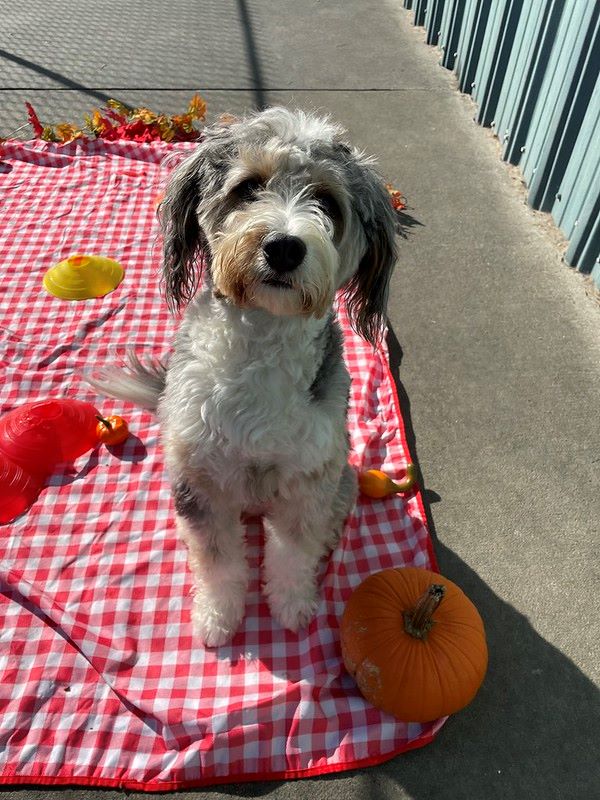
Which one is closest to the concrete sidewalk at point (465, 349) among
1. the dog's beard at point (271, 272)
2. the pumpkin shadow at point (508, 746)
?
the pumpkin shadow at point (508, 746)

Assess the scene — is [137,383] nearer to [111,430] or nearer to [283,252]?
[111,430]

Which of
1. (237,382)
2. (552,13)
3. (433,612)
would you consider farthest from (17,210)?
(552,13)

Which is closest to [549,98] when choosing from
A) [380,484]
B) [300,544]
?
[380,484]

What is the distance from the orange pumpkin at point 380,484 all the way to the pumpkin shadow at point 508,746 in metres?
0.82

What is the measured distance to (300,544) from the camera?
8.36ft

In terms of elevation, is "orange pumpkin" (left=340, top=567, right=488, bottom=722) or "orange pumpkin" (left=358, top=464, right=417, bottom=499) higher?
"orange pumpkin" (left=340, top=567, right=488, bottom=722)

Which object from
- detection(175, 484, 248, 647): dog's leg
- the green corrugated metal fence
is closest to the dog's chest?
detection(175, 484, 248, 647): dog's leg

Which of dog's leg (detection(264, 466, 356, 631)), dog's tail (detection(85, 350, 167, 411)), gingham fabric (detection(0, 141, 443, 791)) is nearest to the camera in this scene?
gingham fabric (detection(0, 141, 443, 791))

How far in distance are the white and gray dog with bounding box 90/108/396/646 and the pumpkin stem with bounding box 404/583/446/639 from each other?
20.5 inches

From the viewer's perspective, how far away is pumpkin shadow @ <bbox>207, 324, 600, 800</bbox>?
90.8 inches

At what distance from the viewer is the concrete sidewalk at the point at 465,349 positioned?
8.08 feet

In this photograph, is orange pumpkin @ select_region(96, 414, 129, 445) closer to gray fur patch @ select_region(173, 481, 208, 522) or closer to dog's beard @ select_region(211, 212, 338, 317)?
gray fur patch @ select_region(173, 481, 208, 522)

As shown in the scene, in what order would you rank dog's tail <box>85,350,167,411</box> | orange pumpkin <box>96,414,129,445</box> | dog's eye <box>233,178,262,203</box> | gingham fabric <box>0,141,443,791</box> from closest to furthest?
dog's eye <box>233,178,262,203</box>, gingham fabric <box>0,141,443,791</box>, dog's tail <box>85,350,167,411</box>, orange pumpkin <box>96,414,129,445</box>

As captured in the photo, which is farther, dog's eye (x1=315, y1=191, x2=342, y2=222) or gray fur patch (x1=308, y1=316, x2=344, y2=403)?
gray fur patch (x1=308, y1=316, x2=344, y2=403)
